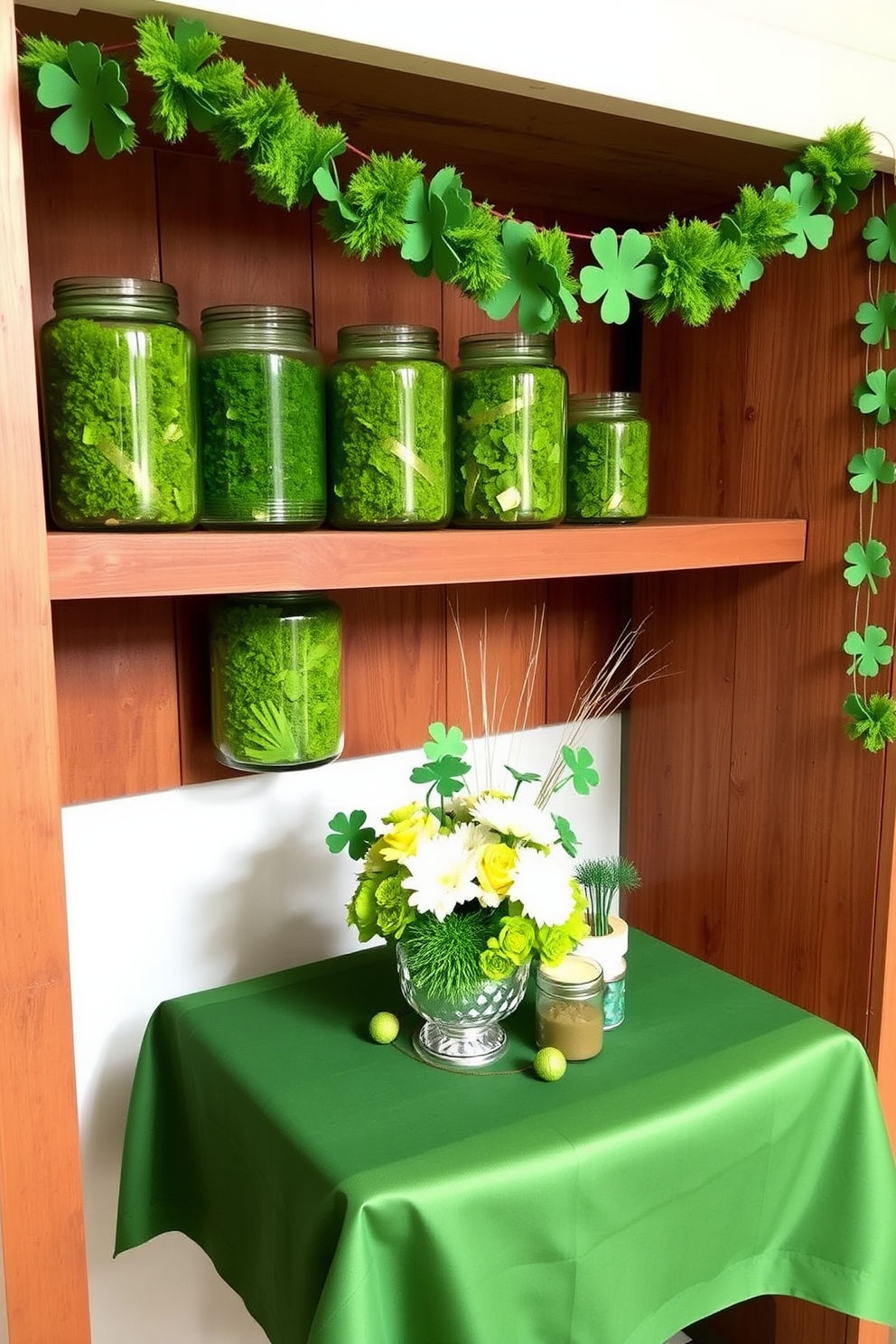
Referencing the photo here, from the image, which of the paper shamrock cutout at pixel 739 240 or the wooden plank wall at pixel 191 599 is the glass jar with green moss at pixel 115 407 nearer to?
the wooden plank wall at pixel 191 599

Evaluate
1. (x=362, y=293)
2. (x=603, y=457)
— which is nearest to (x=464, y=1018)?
(x=603, y=457)

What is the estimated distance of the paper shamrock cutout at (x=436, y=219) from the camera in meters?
0.93

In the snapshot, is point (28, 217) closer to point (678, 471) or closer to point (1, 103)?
point (1, 103)

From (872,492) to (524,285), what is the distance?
1.74 ft

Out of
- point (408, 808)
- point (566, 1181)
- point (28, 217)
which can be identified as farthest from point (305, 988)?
point (28, 217)

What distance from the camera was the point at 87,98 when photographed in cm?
84

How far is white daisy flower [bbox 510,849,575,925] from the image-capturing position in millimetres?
1081

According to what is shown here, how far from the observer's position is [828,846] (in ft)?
4.53

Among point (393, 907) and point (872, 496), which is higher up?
point (872, 496)

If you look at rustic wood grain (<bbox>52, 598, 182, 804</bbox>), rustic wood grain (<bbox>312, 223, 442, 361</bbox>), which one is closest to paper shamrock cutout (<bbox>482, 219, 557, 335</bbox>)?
rustic wood grain (<bbox>312, 223, 442, 361</bbox>)

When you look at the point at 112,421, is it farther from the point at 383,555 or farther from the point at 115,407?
the point at 383,555

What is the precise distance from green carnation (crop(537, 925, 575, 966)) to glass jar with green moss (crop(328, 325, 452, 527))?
42 cm

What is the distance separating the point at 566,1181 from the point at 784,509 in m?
0.85

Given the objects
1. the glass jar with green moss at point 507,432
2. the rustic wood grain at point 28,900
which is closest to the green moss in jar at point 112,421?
the rustic wood grain at point 28,900
